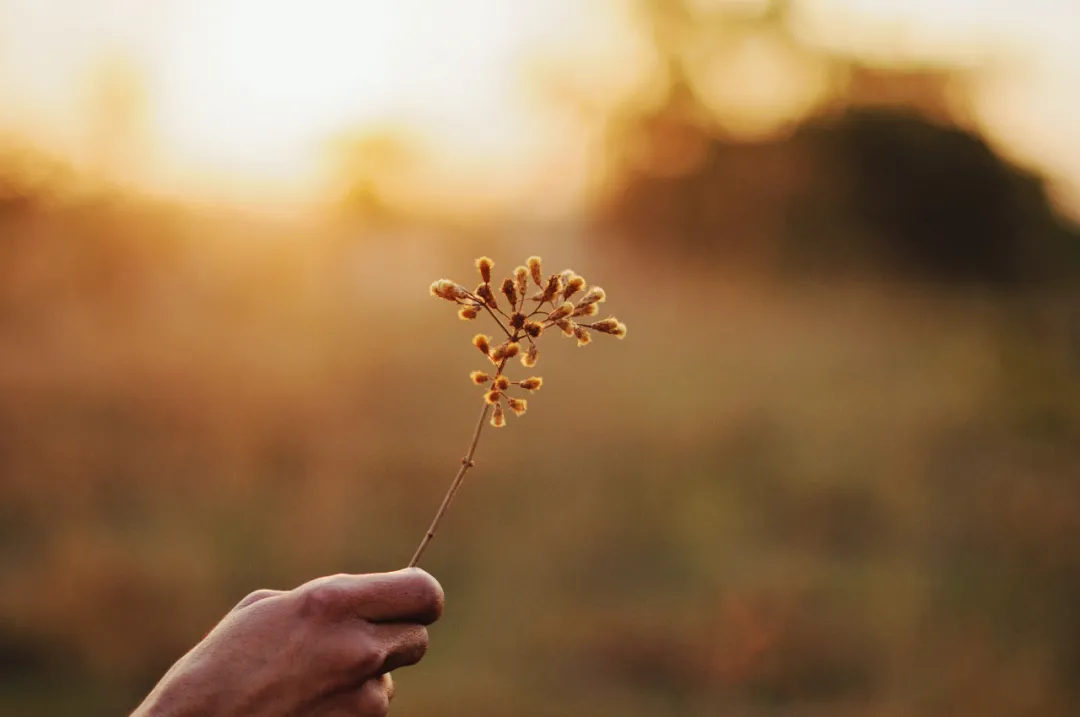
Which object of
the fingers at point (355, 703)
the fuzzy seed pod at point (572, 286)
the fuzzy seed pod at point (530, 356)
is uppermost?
the fuzzy seed pod at point (572, 286)

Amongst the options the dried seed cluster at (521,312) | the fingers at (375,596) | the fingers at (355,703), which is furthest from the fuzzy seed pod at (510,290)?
the fingers at (355,703)

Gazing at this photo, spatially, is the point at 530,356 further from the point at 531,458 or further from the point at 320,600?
the point at 531,458

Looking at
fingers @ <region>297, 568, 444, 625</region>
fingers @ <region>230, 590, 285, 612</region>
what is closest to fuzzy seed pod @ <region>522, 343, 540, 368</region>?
fingers @ <region>297, 568, 444, 625</region>

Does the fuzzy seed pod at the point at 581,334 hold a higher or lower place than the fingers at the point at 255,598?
higher

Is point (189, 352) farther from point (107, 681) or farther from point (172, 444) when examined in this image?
point (107, 681)

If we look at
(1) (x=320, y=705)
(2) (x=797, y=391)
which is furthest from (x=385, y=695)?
(2) (x=797, y=391)

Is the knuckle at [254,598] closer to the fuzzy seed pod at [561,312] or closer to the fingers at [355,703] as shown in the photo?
the fingers at [355,703]
